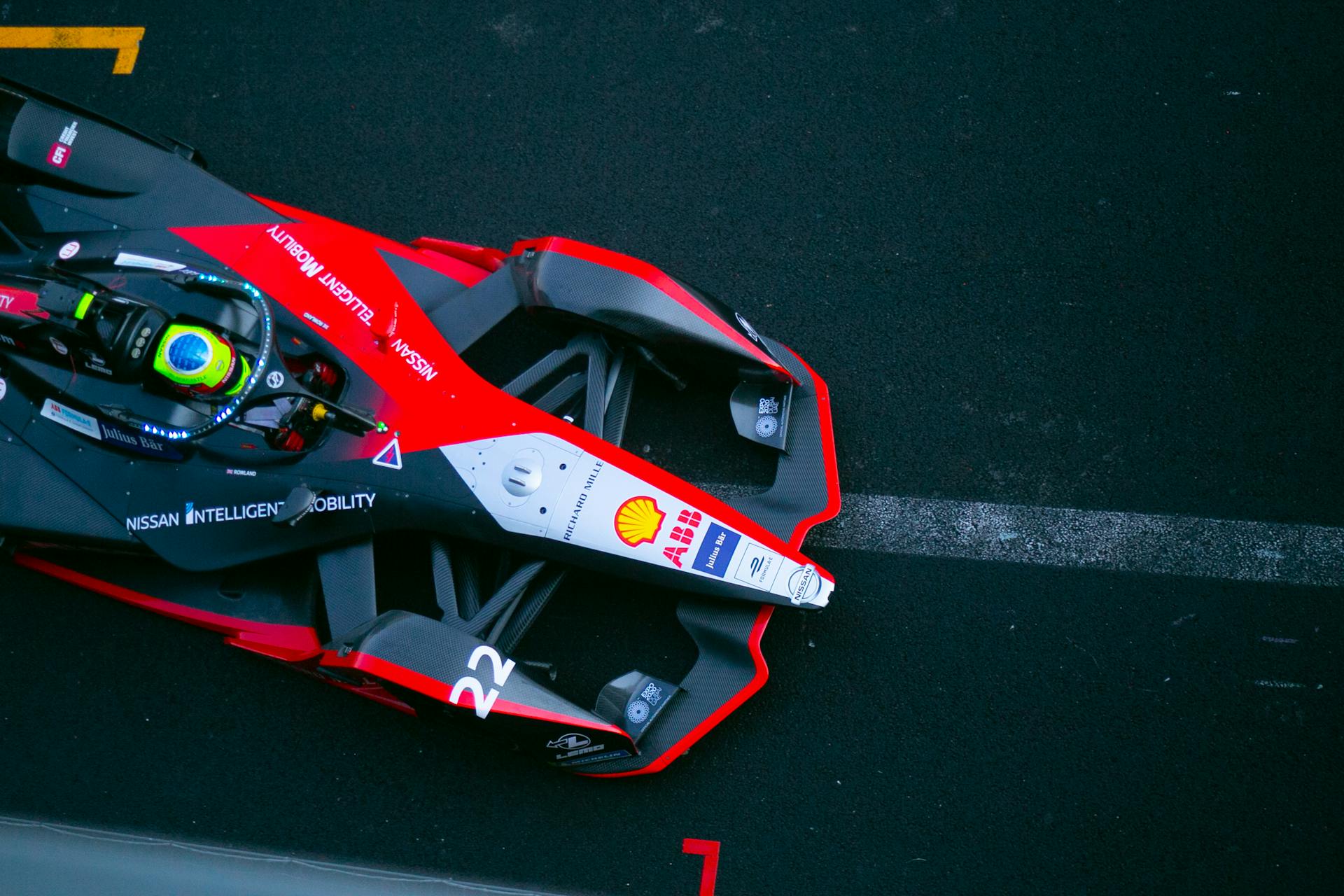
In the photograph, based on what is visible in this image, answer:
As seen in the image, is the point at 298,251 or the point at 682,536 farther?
the point at 298,251

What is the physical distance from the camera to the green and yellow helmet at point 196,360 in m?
2.94

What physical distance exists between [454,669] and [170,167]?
6.80 ft

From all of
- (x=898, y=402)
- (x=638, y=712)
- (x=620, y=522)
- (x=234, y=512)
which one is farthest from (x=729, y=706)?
(x=234, y=512)

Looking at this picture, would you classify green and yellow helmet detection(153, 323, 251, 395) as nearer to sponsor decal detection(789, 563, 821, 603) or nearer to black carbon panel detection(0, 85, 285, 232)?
black carbon panel detection(0, 85, 285, 232)

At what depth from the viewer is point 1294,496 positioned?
11.6 ft

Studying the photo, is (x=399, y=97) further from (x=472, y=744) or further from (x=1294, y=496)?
(x=1294, y=496)

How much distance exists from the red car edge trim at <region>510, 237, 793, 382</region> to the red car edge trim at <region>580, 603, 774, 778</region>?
0.83m

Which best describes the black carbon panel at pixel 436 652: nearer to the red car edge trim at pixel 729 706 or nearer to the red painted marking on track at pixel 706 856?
the red car edge trim at pixel 729 706

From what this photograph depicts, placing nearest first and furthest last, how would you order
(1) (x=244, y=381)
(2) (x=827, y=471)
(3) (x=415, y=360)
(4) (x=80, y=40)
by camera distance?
(1) (x=244, y=381) < (3) (x=415, y=360) < (2) (x=827, y=471) < (4) (x=80, y=40)

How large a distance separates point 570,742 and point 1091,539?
6.49ft

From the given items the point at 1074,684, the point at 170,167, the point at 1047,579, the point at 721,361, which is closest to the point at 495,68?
the point at 170,167

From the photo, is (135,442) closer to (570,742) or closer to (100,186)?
(100,186)

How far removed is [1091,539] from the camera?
3562mm

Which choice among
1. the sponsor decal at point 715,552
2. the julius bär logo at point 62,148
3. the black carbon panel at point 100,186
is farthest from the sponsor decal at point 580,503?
the julius bär logo at point 62,148
